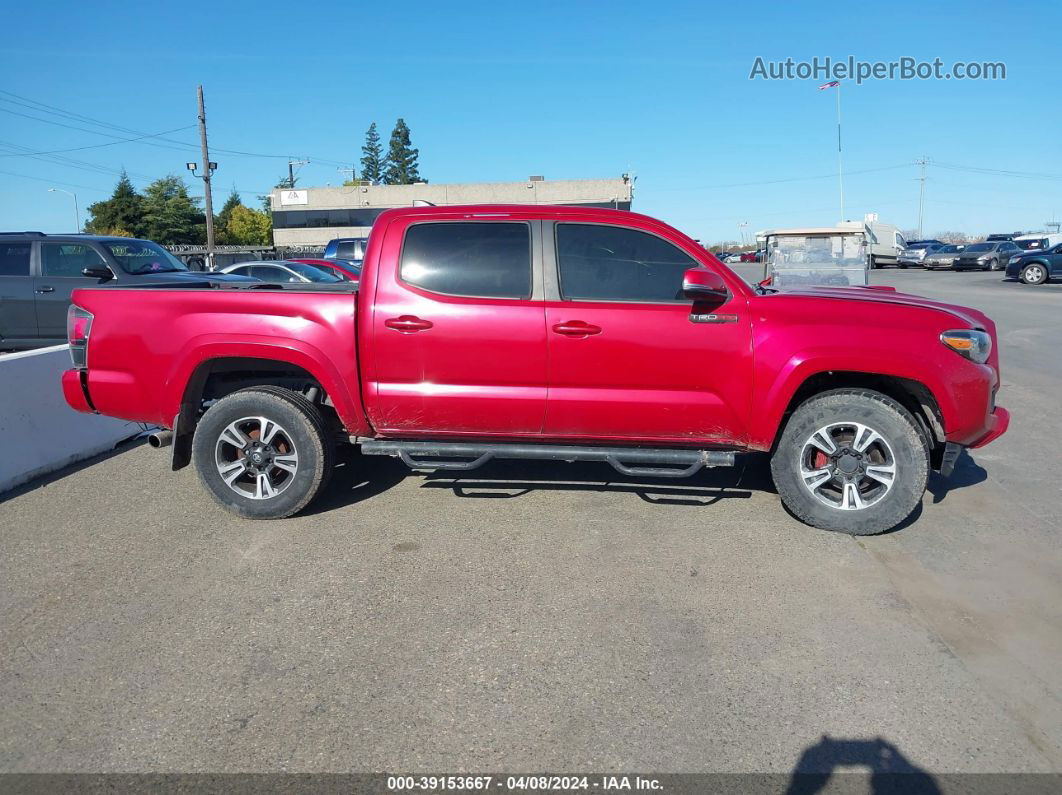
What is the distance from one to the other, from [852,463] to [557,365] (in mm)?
1892

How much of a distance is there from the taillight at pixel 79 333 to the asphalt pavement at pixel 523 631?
3.46ft

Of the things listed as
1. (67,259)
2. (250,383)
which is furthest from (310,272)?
(250,383)

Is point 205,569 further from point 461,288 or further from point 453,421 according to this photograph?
point 461,288

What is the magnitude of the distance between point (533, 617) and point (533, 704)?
2.31 feet

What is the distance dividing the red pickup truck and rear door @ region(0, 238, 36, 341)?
6.02 meters

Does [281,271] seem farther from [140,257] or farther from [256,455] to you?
[256,455]

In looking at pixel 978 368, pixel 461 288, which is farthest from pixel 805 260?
pixel 461 288

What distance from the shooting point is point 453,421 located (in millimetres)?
4910

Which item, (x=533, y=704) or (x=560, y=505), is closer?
(x=533, y=704)

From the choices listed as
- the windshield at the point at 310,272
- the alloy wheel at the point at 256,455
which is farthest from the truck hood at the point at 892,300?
the windshield at the point at 310,272

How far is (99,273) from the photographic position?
9.72m

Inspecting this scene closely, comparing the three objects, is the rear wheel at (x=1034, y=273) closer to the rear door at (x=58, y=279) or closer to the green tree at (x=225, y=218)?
A: the rear door at (x=58, y=279)

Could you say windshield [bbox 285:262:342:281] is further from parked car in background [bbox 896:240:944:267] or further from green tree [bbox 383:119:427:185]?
green tree [bbox 383:119:427:185]

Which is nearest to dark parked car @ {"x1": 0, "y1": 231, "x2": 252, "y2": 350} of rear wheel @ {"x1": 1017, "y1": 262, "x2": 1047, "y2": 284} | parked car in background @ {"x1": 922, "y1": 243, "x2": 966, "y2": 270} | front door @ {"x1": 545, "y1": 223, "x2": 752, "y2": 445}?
front door @ {"x1": 545, "y1": 223, "x2": 752, "y2": 445}
